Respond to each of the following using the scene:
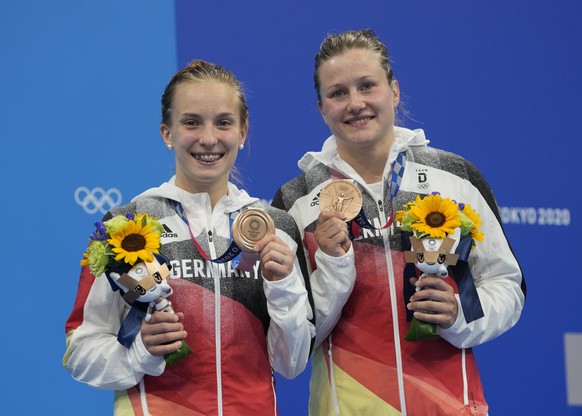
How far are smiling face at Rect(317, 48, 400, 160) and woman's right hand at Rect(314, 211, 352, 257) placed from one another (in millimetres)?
276

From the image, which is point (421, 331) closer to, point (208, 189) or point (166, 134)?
point (208, 189)

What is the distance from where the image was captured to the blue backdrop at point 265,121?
3205mm

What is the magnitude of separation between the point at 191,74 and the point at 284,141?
1.39 meters

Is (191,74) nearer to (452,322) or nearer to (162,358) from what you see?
(162,358)

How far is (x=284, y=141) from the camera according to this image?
3.71 meters

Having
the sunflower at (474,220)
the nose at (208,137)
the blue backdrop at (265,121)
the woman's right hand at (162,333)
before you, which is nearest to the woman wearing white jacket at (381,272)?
the sunflower at (474,220)

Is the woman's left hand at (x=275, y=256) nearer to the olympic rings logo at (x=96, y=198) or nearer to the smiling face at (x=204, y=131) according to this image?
the smiling face at (x=204, y=131)

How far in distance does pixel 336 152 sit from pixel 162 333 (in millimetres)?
826

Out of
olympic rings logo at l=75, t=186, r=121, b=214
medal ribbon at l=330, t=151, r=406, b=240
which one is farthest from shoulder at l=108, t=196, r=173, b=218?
olympic rings logo at l=75, t=186, r=121, b=214

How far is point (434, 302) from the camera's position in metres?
2.21

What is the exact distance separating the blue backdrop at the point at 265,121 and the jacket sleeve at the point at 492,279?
4.32 ft

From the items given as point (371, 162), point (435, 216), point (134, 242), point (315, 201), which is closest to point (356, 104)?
point (371, 162)

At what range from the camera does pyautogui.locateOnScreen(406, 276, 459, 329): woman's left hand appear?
7.25ft

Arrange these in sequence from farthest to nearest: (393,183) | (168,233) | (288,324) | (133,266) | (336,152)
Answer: (336,152) → (393,183) → (168,233) → (288,324) → (133,266)
